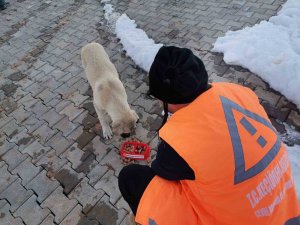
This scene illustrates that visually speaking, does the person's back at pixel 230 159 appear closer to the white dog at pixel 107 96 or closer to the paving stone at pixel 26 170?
the white dog at pixel 107 96

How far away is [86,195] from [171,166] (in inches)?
90.5

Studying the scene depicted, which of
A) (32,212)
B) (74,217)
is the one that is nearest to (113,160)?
(74,217)

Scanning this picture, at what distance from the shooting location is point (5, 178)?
4.73 metres

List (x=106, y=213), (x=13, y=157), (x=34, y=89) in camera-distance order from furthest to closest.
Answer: (x=34, y=89) < (x=13, y=157) < (x=106, y=213)

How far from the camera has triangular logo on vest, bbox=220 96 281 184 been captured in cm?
208

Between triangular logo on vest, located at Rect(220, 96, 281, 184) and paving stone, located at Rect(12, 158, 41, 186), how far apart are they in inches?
135

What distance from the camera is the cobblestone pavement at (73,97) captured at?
4320 millimetres

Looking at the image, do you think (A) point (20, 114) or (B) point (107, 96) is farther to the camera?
(A) point (20, 114)

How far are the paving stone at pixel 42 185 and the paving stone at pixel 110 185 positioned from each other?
644 millimetres

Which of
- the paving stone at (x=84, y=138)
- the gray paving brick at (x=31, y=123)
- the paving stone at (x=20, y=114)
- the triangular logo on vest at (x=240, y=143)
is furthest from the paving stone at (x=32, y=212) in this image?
the triangular logo on vest at (x=240, y=143)

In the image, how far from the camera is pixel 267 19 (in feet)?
22.0

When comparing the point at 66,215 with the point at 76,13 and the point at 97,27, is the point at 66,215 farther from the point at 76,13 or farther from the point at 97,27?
the point at 76,13

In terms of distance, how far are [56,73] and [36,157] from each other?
2.16m

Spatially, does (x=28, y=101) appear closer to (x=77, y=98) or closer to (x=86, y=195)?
(x=77, y=98)
